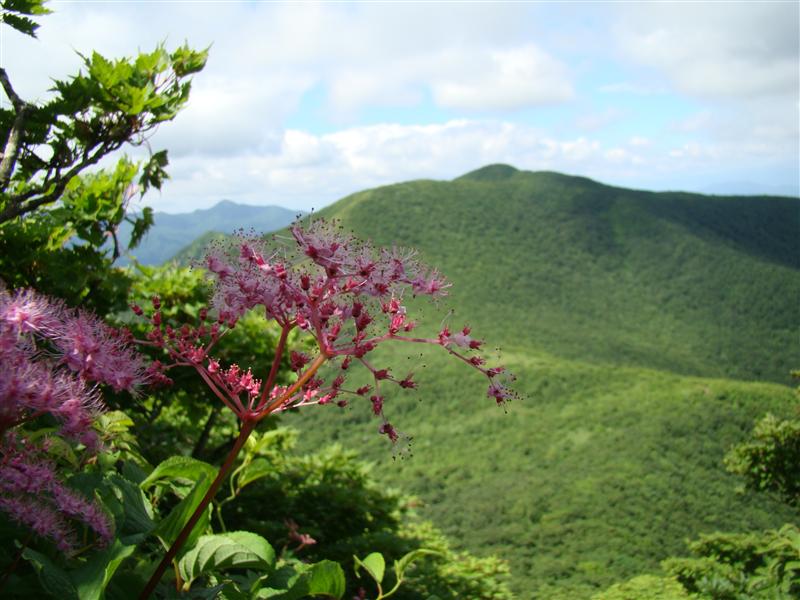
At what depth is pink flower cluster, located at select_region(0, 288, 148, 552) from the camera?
1.10 metres

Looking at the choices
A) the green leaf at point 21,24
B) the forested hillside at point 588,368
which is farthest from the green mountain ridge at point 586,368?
the green leaf at point 21,24

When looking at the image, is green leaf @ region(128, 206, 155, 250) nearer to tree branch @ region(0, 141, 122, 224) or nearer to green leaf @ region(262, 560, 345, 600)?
tree branch @ region(0, 141, 122, 224)

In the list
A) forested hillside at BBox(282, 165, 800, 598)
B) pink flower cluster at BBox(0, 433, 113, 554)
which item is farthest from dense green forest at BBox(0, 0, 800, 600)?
forested hillside at BBox(282, 165, 800, 598)

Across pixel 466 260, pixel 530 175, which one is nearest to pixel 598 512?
pixel 466 260

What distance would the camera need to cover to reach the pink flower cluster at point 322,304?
138 cm

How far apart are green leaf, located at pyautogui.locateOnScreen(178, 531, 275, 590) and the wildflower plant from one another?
168 mm

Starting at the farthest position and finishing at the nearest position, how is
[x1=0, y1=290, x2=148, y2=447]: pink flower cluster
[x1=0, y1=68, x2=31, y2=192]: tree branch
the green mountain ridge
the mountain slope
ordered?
the mountain slope < the green mountain ridge < [x1=0, y1=68, x2=31, y2=192]: tree branch < [x1=0, y1=290, x2=148, y2=447]: pink flower cluster

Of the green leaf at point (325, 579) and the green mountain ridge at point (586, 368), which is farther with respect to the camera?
the green mountain ridge at point (586, 368)

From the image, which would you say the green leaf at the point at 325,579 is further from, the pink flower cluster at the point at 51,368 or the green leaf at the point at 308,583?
the pink flower cluster at the point at 51,368

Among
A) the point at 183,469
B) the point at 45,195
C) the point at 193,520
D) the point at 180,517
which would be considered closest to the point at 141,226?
the point at 45,195

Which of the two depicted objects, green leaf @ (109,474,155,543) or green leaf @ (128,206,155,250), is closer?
green leaf @ (109,474,155,543)

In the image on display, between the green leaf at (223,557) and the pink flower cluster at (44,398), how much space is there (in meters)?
0.29

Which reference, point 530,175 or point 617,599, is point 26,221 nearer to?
point 617,599

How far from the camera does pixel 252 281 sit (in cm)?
139
